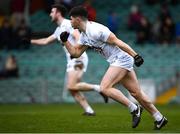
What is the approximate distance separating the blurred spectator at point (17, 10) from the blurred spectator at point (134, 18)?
460 cm

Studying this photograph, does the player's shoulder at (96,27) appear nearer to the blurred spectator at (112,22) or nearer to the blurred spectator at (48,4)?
the blurred spectator at (112,22)

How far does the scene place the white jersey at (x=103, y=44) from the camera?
13.9 m

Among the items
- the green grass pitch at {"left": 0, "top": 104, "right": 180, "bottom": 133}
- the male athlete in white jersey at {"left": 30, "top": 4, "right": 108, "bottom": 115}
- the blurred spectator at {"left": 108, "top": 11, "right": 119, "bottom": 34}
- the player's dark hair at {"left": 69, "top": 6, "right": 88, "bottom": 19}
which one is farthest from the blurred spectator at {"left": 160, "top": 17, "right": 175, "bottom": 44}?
the player's dark hair at {"left": 69, "top": 6, "right": 88, "bottom": 19}

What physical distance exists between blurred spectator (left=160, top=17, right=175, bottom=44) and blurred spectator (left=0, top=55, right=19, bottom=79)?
6.10 meters

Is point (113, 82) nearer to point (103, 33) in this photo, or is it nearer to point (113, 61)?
point (113, 61)

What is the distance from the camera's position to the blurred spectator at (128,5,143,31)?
29.8 m

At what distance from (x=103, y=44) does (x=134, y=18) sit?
16.0 metres

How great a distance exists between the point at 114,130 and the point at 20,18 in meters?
17.8

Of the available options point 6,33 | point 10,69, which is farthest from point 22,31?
point 10,69

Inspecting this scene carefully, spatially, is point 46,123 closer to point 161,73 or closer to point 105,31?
point 105,31

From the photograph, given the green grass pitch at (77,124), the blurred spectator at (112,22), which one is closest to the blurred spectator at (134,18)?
the blurred spectator at (112,22)

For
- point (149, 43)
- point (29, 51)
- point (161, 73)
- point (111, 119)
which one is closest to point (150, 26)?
point (149, 43)

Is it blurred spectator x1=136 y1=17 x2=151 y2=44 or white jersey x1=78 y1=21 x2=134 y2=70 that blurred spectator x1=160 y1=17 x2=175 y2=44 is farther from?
white jersey x1=78 y1=21 x2=134 y2=70

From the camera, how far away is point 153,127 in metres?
14.4
